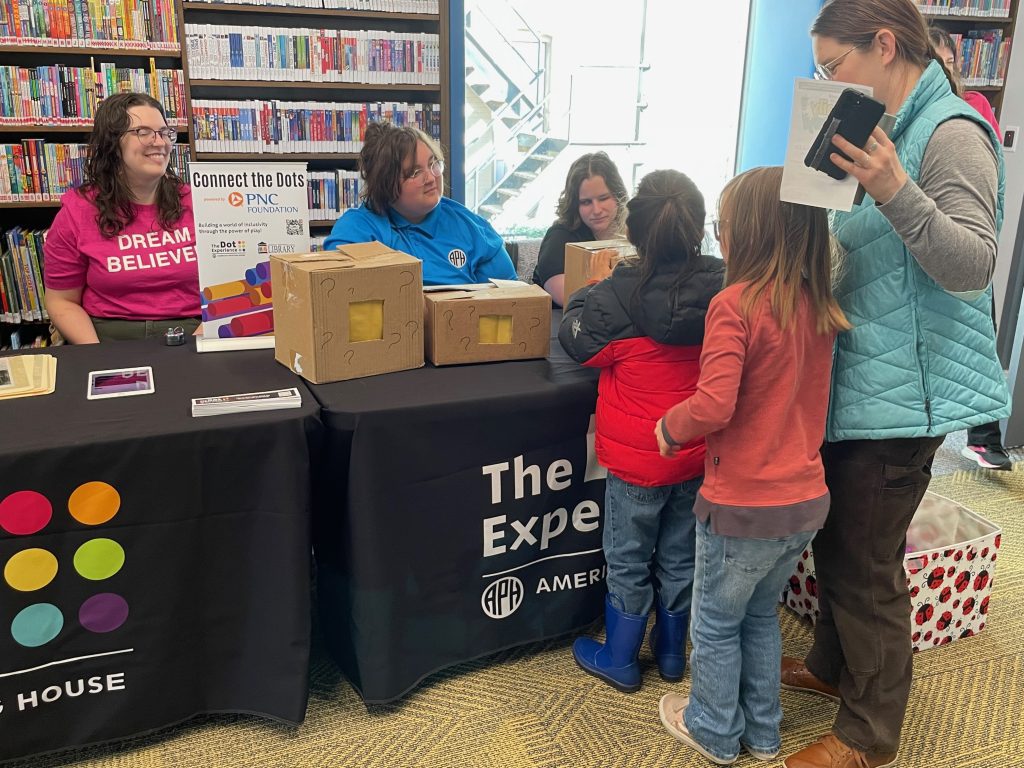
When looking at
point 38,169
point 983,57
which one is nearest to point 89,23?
point 38,169

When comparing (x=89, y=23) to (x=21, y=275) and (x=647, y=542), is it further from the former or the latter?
(x=647, y=542)

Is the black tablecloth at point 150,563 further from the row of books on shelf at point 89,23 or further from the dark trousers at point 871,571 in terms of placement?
the row of books on shelf at point 89,23

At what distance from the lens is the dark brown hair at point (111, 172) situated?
2.58m

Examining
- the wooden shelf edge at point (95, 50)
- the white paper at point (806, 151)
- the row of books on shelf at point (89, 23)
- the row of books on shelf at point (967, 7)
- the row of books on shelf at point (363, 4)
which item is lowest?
the white paper at point (806, 151)

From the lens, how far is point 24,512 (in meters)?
1.63

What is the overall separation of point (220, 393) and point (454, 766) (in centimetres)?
97

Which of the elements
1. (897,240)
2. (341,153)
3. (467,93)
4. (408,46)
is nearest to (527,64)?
(467,93)

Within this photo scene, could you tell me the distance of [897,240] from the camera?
1.51 metres

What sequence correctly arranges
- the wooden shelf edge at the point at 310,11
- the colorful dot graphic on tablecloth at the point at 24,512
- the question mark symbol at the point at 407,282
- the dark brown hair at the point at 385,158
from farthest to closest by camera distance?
the wooden shelf edge at the point at 310,11
the dark brown hair at the point at 385,158
the question mark symbol at the point at 407,282
the colorful dot graphic on tablecloth at the point at 24,512

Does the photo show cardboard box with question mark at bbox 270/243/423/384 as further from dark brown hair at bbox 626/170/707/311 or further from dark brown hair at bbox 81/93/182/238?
dark brown hair at bbox 81/93/182/238

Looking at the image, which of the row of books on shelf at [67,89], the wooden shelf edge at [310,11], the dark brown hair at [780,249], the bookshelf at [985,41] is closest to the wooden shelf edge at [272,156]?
the row of books on shelf at [67,89]

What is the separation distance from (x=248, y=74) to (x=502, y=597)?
9.41 feet

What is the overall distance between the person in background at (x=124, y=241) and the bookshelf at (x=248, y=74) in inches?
40.7

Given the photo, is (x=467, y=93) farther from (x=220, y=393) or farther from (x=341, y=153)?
(x=220, y=393)
